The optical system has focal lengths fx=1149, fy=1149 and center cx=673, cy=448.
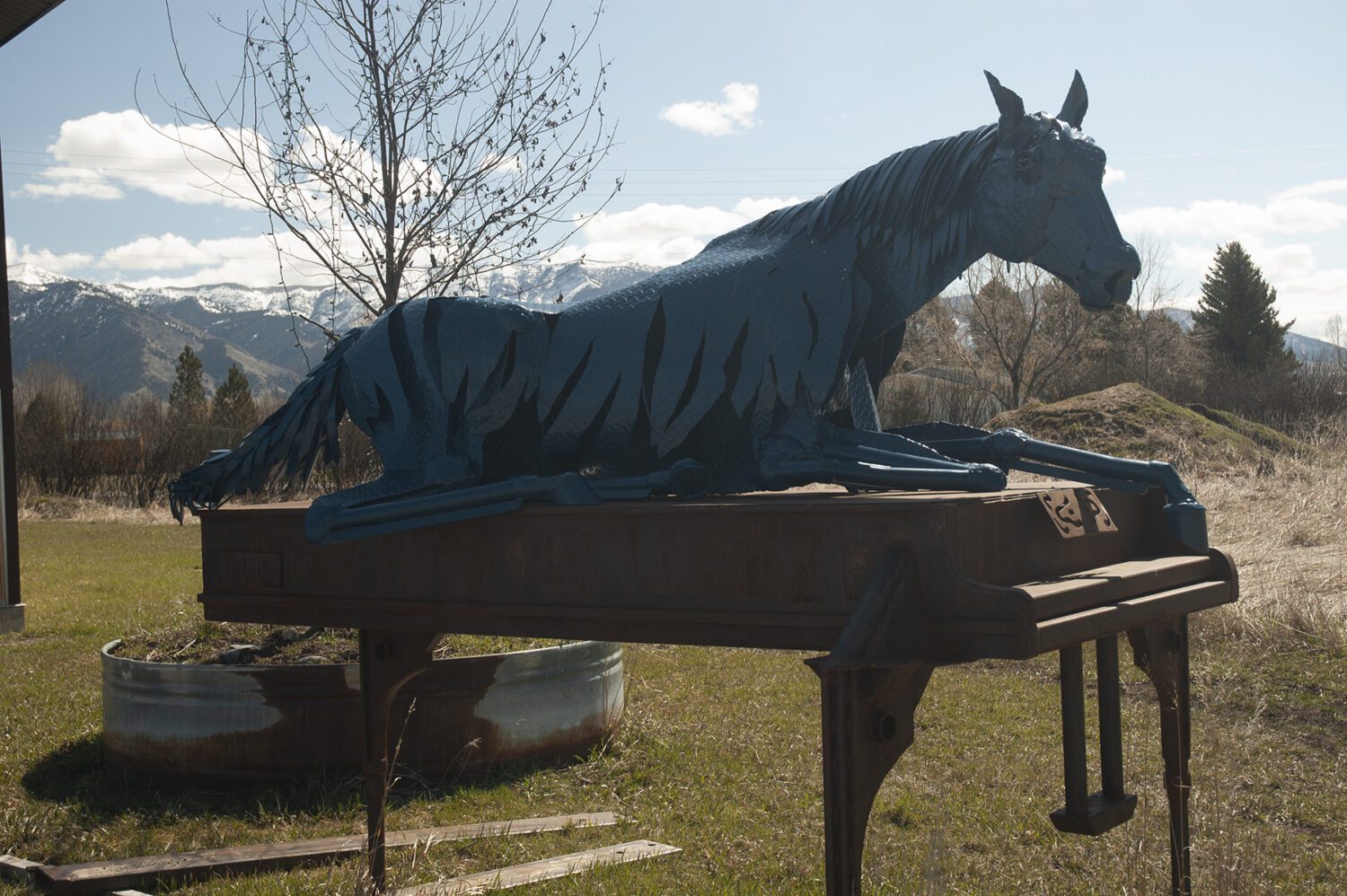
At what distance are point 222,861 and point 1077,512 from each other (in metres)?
3.23

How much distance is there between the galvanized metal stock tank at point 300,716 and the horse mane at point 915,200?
2743 mm

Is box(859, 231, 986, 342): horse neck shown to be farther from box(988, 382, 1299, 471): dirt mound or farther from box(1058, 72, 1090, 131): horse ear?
box(988, 382, 1299, 471): dirt mound

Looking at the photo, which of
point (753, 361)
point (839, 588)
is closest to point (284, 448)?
point (753, 361)

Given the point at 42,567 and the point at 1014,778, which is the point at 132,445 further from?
the point at 1014,778

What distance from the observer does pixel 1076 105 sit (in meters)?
2.63

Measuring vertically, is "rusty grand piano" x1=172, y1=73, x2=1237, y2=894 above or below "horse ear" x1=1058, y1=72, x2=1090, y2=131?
below

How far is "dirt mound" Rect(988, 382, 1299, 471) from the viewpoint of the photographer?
459 inches

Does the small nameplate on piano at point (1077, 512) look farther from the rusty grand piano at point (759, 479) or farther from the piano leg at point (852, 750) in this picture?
the piano leg at point (852, 750)

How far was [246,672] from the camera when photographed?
4918 millimetres

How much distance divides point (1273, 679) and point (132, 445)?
20832 mm

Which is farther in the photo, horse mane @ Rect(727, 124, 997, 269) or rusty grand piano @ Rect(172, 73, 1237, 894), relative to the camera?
horse mane @ Rect(727, 124, 997, 269)

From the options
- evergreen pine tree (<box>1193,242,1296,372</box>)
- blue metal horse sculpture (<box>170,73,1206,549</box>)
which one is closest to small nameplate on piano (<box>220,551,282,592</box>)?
blue metal horse sculpture (<box>170,73,1206,549</box>)

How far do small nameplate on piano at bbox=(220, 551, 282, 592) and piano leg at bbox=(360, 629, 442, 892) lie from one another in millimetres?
446

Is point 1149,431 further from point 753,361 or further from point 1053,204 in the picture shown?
point 753,361
